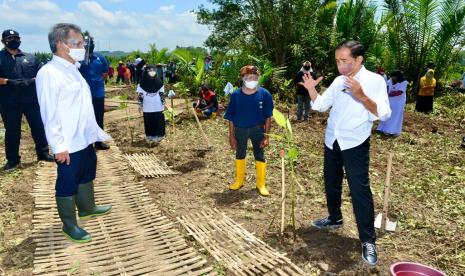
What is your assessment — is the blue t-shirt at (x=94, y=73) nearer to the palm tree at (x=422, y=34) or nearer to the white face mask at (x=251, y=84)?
the white face mask at (x=251, y=84)

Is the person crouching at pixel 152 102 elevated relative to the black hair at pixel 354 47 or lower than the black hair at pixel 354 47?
lower

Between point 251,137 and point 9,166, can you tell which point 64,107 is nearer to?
point 251,137

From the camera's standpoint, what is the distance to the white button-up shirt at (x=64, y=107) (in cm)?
325

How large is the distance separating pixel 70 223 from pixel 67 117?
3.52ft

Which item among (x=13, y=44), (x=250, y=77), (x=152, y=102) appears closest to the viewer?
(x=250, y=77)

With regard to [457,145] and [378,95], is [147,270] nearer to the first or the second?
[378,95]

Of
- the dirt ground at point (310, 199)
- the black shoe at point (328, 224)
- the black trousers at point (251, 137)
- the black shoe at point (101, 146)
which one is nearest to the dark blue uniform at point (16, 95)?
the dirt ground at point (310, 199)

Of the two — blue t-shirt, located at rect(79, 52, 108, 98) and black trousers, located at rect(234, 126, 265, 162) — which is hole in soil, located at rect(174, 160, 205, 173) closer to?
black trousers, located at rect(234, 126, 265, 162)

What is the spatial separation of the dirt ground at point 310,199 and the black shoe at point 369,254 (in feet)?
0.24

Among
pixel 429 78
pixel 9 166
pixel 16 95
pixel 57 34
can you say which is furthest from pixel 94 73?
pixel 429 78

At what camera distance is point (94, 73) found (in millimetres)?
6535

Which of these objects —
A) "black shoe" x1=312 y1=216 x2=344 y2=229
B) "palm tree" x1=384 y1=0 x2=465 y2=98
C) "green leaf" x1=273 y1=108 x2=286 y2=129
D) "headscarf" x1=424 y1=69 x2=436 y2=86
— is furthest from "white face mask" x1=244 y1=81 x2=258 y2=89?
"palm tree" x1=384 y1=0 x2=465 y2=98

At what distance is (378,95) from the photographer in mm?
3059

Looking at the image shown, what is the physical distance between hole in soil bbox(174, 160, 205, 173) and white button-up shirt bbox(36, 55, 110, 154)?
253 centimetres
